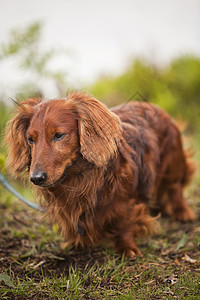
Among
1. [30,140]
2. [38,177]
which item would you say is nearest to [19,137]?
[30,140]

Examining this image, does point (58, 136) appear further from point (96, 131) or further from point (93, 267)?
point (93, 267)

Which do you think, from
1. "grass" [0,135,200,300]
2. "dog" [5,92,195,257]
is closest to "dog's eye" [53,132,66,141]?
"dog" [5,92,195,257]

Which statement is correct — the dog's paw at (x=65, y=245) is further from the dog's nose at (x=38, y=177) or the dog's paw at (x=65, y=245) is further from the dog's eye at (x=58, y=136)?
the dog's eye at (x=58, y=136)

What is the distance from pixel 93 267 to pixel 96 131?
1.02 meters

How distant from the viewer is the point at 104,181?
2268mm

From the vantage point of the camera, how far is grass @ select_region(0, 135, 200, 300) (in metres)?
1.93

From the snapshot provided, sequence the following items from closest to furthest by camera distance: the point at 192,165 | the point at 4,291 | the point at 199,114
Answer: the point at 4,291, the point at 192,165, the point at 199,114

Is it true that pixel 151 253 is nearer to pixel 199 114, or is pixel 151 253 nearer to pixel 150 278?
pixel 150 278

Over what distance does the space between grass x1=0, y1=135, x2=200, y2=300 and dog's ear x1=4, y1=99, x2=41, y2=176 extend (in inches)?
26.4

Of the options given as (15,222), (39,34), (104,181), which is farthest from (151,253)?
(39,34)

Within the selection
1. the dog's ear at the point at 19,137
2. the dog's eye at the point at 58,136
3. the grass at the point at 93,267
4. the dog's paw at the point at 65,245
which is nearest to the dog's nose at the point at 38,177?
the dog's eye at the point at 58,136

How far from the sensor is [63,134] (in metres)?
2.04

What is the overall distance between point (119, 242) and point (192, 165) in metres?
1.61

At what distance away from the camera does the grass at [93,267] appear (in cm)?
193
